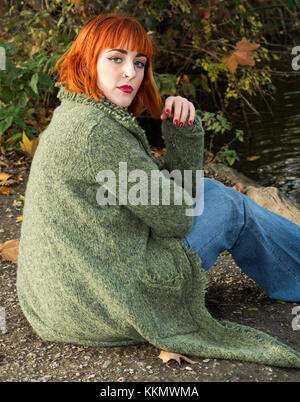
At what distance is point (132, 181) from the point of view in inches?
83.4

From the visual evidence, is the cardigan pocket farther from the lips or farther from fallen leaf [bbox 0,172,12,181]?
fallen leaf [bbox 0,172,12,181]

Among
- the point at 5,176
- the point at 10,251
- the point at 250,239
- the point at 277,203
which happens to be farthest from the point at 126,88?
the point at 5,176

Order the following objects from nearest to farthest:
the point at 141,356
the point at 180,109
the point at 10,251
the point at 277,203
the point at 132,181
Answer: the point at 132,181
the point at 141,356
the point at 180,109
the point at 10,251
the point at 277,203

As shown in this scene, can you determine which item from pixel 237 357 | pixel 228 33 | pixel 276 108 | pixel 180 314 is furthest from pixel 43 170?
pixel 276 108

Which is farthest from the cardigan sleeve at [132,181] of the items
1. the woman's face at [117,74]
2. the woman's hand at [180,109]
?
the woman's hand at [180,109]

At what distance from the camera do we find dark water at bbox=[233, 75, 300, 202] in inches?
207

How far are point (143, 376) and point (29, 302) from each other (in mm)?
561

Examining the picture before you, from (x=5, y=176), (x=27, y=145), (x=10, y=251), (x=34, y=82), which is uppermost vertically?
(x=34, y=82)

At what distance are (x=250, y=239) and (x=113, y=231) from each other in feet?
2.18

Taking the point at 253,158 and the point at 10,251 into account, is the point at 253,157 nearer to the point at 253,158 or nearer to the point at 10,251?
the point at 253,158

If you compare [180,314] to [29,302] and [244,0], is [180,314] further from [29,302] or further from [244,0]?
[244,0]

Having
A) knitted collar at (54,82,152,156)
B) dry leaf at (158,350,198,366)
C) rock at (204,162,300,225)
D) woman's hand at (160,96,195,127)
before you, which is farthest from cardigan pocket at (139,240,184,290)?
A: rock at (204,162,300,225)

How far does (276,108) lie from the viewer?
274 inches

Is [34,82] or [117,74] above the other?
[34,82]
